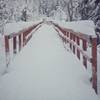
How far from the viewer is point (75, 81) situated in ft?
21.2

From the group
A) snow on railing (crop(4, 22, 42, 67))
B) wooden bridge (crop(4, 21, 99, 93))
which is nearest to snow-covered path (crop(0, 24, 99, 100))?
wooden bridge (crop(4, 21, 99, 93))

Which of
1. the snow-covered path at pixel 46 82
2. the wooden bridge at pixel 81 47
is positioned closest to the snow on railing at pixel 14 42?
the wooden bridge at pixel 81 47

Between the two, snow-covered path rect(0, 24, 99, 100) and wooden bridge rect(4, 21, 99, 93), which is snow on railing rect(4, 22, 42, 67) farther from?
snow-covered path rect(0, 24, 99, 100)

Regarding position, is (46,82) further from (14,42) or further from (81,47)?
(81,47)

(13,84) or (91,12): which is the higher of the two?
(91,12)

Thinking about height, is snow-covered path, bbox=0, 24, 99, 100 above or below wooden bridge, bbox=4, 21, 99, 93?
below

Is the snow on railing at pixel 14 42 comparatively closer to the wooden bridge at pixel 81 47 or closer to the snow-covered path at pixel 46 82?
the wooden bridge at pixel 81 47

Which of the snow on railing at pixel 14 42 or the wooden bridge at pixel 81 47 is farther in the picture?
the snow on railing at pixel 14 42

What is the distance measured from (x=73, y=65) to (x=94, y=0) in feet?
31.7

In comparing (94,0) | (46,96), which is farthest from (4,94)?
(94,0)

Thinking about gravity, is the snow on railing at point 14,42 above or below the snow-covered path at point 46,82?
above

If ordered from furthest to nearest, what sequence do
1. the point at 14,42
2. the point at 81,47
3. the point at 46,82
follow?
the point at 81,47 → the point at 14,42 → the point at 46,82

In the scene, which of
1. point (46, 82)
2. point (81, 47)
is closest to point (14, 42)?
point (81, 47)

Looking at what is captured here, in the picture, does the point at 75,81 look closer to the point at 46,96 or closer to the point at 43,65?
the point at 46,96
